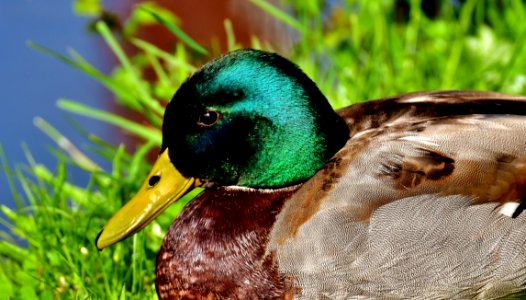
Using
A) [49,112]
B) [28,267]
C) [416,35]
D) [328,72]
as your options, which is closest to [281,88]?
[28,267]

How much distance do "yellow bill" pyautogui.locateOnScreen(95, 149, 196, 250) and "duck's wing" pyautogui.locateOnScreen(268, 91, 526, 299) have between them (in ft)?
1.26

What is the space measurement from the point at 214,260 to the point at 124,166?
1.20 meters

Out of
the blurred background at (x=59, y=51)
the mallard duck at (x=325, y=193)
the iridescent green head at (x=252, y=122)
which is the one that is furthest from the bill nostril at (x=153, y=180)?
the blurred background at (x=59, y=51)

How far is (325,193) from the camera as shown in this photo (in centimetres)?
274

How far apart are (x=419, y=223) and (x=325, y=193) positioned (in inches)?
11.4

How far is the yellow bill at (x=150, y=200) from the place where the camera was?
289 centimetres

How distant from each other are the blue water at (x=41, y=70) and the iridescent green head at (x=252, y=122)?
136 inches

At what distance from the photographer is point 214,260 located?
2861 mm

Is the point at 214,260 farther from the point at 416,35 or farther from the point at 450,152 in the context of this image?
the point at 416,35

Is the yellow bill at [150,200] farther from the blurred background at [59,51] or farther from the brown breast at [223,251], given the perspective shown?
the blurred background at [59,51]

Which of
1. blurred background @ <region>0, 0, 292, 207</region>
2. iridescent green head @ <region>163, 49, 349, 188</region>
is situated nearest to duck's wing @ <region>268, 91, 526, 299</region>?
iridescent green head @ <region>163, 49, 349, 188</region>

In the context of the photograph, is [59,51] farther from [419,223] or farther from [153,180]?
[419,223]

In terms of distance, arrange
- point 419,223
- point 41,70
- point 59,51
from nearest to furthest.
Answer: point 419,223, point 59,51, point 41,70

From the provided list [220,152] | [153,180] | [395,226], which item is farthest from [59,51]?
[395,226]
